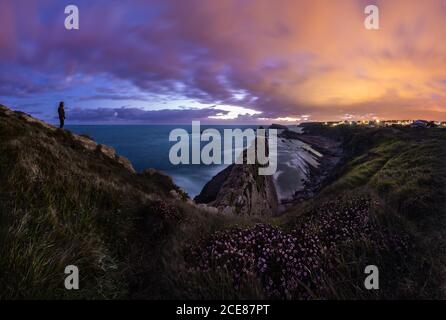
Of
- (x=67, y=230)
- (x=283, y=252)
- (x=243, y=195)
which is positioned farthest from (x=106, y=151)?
(x=283, y=252)

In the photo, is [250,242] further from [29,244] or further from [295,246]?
[29,244]

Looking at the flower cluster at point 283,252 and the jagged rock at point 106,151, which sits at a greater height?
the jagged rock at point 106,151

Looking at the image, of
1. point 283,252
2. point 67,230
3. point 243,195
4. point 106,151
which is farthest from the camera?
point 243,195

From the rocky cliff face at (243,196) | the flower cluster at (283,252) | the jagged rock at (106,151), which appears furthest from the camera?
the jagged rock at (106,151)

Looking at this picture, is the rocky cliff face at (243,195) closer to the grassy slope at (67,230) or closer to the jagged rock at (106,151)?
the jagged rock at (106,151)

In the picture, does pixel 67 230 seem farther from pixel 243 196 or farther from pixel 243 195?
pixel 243 195

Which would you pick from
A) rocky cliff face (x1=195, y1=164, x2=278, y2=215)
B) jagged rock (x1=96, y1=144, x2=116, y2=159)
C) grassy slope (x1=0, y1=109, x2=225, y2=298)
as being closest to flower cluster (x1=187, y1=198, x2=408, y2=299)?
grassy slope (x1=0, y1=109, x2=225, y2=298)

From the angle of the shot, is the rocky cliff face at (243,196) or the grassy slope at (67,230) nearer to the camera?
the grassy slope at (67,230)

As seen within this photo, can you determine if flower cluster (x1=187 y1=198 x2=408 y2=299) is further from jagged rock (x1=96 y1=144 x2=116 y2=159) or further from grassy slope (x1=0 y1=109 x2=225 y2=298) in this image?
jagged rock (x1=96 y1=144 x2=116 y2=159)

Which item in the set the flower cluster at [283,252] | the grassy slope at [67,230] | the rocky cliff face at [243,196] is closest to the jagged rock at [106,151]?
the rocky cliff face at [243,196]
